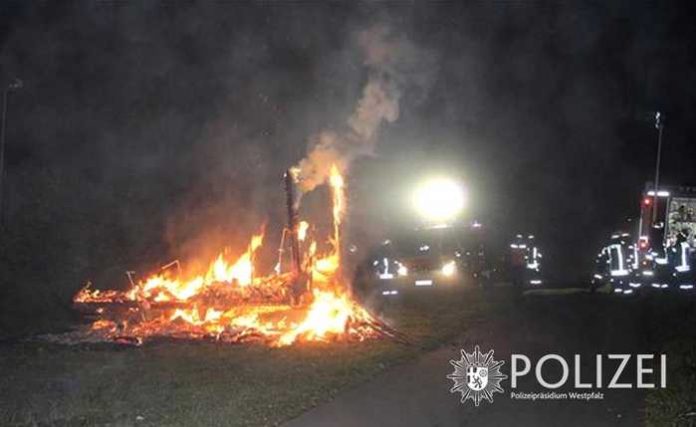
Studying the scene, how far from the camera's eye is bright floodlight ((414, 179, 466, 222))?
19.6 meters

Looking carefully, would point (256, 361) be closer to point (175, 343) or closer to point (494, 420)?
point (175, 343)

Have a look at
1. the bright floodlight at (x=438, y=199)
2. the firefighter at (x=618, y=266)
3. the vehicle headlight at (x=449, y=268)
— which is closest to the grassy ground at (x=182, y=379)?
the vehicle headlight at (x=449, y=268)

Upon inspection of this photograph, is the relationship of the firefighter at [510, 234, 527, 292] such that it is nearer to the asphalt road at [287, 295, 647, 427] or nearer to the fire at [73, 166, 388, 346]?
the asphalt road at [287, 295, 647, 427]

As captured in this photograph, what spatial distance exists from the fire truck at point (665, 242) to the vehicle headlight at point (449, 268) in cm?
401

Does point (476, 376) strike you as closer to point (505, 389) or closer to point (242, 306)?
point (505, 389)

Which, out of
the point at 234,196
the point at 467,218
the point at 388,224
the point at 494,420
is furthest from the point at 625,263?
the point at 494,420

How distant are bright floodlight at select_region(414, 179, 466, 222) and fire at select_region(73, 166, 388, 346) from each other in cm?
761

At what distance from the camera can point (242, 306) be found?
12.0 m

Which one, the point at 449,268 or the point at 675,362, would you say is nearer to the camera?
the point at 675,362

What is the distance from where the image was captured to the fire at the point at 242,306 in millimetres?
10734

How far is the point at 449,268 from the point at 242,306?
7.45 meters

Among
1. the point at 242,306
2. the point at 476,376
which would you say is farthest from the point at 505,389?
the point at 242,306

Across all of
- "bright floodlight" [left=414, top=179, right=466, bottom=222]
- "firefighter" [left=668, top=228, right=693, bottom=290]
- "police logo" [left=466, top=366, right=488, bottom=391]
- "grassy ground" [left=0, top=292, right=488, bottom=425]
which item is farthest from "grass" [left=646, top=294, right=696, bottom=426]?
"bright floodlight" [left=414, top=179, right=466, bottom=222]

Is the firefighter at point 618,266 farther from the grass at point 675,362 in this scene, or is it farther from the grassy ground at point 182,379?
the grassy ground at point 182,379
